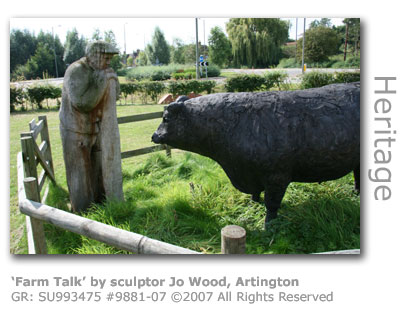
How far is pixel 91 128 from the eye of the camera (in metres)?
3.75

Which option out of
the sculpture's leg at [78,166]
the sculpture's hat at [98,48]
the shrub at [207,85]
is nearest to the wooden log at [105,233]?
the sculpture's leg at [78,166]

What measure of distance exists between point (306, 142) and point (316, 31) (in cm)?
Result: 178

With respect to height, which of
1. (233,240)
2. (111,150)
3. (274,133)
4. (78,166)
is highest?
(274,133)

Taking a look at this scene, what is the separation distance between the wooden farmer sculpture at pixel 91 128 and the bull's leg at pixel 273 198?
1861mm

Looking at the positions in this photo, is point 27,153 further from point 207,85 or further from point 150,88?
point 150,88

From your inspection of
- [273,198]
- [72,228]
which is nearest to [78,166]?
[72,228]

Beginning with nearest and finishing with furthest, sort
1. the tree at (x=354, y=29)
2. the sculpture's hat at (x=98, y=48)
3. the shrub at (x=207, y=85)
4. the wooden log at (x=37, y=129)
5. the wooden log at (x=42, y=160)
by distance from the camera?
the tree at (x=354, y=29) < the sculpture's hat at (x=98, y=48) < the wooden log at (x=42, y=160) < the wooden log at (x=37, y=129) < the shrub at (x=207, y=85)

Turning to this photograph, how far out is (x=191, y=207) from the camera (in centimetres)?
382

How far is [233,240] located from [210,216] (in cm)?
187

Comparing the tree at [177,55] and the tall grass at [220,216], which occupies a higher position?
the tree at [177,55]

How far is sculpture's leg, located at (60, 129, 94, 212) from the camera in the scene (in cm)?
374

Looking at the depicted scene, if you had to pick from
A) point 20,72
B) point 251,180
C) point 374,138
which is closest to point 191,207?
point 251,180

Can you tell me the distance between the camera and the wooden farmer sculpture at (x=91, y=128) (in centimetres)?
342

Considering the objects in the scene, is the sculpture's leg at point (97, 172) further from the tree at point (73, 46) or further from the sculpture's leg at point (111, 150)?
the tree at point (73, 46)
